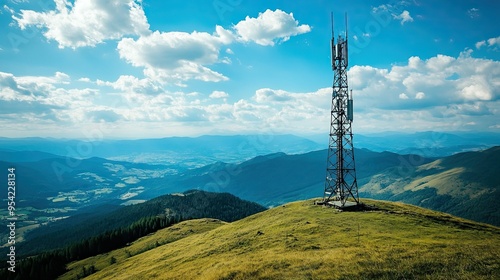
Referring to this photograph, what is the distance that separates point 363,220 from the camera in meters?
49.3

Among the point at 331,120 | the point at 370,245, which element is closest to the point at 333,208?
the point at 331,120

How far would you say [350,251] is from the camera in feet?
107

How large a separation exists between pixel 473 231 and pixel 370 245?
22.0 meters

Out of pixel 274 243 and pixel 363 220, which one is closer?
pixel 274 243

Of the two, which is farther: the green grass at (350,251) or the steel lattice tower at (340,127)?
the steel lattice tower at (340,127)

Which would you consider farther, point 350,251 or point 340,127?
point 340,127

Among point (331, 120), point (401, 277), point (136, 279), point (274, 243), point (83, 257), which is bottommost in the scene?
point (83, 257)

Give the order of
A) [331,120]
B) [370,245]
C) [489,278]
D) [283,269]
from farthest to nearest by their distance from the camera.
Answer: [331,120] → [370,245] → [283,269] → [489,278]

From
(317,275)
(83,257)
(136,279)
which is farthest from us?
(83,257)

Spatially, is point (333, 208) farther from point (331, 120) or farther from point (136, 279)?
point (136, 279)

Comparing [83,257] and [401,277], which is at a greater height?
[401,277]

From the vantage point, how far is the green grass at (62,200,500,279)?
86.2 feet

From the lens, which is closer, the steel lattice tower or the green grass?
the green grass

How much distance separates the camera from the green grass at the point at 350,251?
26266 millimetres
